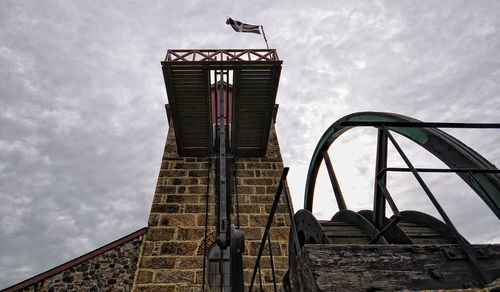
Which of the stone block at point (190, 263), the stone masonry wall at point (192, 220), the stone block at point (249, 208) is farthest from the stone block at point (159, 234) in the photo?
the stone block at point (249, 208)

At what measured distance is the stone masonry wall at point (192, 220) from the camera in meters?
5.38

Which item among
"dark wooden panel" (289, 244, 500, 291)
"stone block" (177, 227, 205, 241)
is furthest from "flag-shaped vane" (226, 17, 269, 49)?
"dark wooden panel" (289, 244, 500, 291)

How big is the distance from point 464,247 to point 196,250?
5.41m

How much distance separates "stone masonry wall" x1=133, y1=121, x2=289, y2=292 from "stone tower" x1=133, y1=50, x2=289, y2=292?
21 millimetres

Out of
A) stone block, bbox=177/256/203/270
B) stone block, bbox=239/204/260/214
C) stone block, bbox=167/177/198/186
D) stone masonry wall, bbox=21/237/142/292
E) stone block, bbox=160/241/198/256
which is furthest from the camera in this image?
stone block, bbox=167/177/198/186

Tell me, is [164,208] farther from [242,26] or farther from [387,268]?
[242,26]

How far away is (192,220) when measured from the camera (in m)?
6.26

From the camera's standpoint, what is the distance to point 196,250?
19.0 feet

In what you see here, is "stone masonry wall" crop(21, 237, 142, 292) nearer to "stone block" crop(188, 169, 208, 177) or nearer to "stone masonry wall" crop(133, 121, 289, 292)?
"stone masonry wall" crop(133, 121, 289, 292)

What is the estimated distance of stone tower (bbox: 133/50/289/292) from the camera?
5.56m

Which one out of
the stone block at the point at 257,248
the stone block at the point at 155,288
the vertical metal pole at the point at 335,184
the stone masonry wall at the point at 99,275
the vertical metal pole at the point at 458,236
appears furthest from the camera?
the stone masonry wall at the point at 99,275

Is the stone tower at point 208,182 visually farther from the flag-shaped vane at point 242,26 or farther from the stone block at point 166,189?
the flag-shaped vane at point 242,26

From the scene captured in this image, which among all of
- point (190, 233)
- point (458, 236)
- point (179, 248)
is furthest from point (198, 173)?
point (458, 236)

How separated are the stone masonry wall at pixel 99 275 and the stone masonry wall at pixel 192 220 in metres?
1.67
